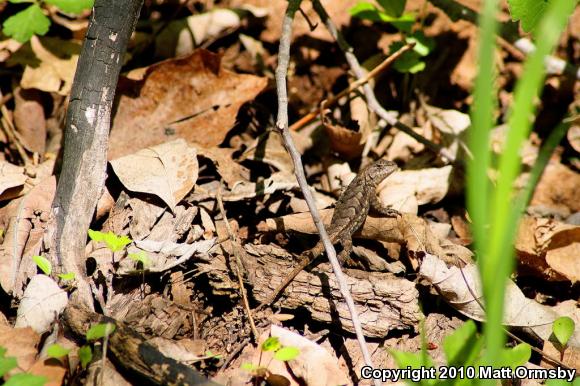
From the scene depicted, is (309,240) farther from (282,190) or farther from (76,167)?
(76,167)

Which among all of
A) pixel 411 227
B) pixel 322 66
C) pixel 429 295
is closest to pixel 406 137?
pixel 322 66

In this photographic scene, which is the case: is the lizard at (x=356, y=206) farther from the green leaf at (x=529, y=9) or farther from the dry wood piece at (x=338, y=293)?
the green leaf at (x=529, y=9)

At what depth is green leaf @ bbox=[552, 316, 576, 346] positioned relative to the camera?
3.56 metres

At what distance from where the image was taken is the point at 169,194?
13.5ft

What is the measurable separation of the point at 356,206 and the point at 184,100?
5.77 feet

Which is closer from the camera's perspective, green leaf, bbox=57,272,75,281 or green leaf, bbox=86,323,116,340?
green leaf, bbox=86,323,116,340

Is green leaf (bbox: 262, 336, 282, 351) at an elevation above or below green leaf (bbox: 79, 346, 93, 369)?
below

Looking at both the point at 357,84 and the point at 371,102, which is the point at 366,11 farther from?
the point at 371,102

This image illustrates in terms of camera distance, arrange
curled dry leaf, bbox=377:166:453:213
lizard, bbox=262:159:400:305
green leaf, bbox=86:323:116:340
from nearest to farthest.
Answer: green leaf, bbox=86:323:116:340
lizard, bbox=262:159:400:305
curled dry leaf, bbox=377:166:453:213

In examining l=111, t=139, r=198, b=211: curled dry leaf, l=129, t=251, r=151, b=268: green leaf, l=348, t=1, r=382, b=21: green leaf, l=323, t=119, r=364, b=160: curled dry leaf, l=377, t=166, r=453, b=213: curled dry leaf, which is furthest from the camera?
l=348, t=1, r=382, b=21: green leaf

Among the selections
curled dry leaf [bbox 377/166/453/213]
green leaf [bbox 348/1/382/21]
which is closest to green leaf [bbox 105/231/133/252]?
curled dry leaf [bbox 377/166/453/213]

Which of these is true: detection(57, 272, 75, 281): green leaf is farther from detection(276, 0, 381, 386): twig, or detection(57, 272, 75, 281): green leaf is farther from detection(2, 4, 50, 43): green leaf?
detection(2, 4, 50, 43): green leaf

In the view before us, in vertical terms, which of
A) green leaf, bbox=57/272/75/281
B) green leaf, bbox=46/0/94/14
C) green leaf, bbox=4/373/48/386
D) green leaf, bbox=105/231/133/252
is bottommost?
green leaf, bbox=4/373/48/386

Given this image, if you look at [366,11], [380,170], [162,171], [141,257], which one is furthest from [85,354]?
[366,11]
